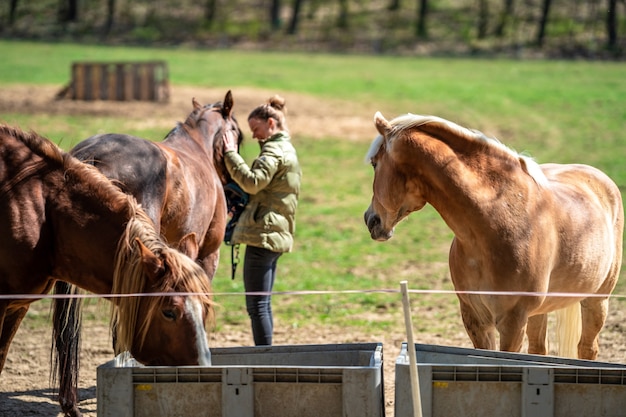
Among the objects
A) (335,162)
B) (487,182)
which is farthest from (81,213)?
(335,162)

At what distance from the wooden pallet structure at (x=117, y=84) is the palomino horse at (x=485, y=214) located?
18.5 metres

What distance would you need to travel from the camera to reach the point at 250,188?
5.96m

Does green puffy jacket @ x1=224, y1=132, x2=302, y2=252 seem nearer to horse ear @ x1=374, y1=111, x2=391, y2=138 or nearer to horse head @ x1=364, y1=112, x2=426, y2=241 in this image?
horse head @ x1=364, y1=112, x2=426, y2=241

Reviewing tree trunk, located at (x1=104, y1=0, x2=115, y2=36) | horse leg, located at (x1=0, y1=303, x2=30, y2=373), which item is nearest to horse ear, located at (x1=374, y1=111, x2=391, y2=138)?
horse leg, located at (x1=0, y1=303, x2=30, y2=373)

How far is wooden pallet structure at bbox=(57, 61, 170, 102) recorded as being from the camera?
22.6 m

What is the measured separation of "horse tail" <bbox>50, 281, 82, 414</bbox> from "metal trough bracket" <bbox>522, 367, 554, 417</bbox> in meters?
3.00

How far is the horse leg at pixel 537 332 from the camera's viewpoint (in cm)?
561

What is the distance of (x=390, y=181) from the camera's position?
480 centimetres

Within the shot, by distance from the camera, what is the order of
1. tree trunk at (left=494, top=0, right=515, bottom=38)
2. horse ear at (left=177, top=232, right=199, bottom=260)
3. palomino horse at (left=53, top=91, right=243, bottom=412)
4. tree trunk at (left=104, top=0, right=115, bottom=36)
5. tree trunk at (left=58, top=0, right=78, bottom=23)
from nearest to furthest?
horse ear at (left=177, top=232, right=199, bottom=260), palomino horse at (left=53, top=91, right=243, bottom=412), tree trunk at (left=494, top=0, right=515, bottom=38), tree trunk at (left=104, top=0, right=115, bottom=36), tree trunk at (left=58, top=0, right=78, bottom=23)

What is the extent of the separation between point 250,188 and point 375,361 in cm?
220

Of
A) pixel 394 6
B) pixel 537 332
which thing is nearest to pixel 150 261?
pixel 537 332

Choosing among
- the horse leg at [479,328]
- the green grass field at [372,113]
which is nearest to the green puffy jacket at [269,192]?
the green grass field at [372,113]

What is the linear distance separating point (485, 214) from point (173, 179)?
243cm

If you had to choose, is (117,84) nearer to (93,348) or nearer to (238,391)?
(93,348)
